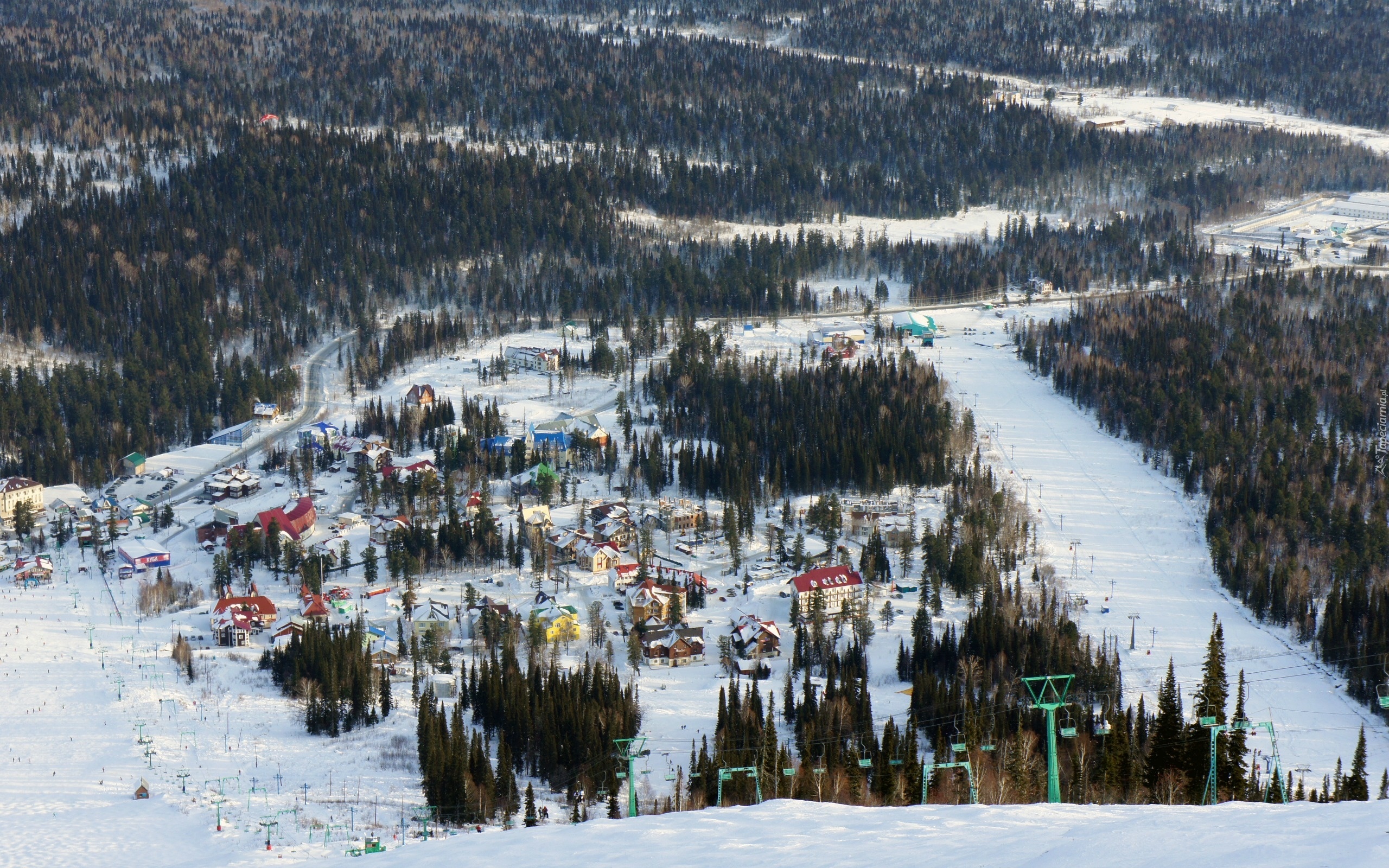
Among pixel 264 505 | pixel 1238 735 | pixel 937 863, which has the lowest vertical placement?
pixel 264 505

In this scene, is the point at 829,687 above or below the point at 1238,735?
below

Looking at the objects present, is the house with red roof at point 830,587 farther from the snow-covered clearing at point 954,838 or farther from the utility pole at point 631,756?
the snow-covered clearing at point 954,838

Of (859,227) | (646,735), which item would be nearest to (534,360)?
(646,735)

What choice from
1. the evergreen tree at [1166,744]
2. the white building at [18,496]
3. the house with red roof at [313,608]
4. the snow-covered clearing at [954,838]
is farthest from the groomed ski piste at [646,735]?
the evergreen tree at [1166,744]

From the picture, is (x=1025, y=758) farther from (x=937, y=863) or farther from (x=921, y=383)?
(x=921, y=383)

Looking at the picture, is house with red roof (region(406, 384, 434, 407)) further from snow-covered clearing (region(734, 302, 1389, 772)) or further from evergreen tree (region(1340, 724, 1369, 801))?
evergreen tree (region(1340, 724, 1369, 801))

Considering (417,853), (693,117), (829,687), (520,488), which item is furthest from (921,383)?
(693,117)

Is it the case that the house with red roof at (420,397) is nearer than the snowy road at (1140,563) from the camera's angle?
No
